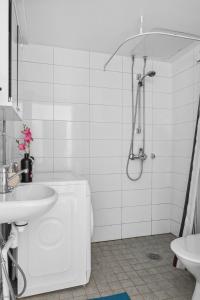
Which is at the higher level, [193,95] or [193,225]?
[193,95]

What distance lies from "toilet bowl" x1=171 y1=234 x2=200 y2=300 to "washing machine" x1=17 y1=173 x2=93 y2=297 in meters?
0.72

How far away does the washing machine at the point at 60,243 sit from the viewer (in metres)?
1.70

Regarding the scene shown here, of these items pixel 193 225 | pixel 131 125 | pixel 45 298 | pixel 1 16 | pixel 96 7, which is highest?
pixel 96 7

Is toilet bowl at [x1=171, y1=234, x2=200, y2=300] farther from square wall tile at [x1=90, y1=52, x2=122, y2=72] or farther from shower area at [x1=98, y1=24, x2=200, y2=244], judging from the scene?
square wall tile at [x1=90, y1=52, x2=122, y2=72]

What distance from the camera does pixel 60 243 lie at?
177cm

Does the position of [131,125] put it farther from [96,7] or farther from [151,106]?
[96,7]

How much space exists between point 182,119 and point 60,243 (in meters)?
2.02

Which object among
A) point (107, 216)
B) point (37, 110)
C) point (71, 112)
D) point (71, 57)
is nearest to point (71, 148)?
point (71, 112)

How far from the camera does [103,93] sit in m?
2.69

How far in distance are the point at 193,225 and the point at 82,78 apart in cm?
201

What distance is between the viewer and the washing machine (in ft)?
5.59

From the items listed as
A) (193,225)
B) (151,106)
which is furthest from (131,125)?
(193,225)

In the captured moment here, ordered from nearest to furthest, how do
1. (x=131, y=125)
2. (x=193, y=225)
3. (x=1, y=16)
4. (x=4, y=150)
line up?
(x=1, y=16) → (x=4, y=150) → (x=193, y=225) → (x=131, y=125)

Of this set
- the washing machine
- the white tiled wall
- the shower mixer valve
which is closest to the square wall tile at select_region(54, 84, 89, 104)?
the white tiled wall
